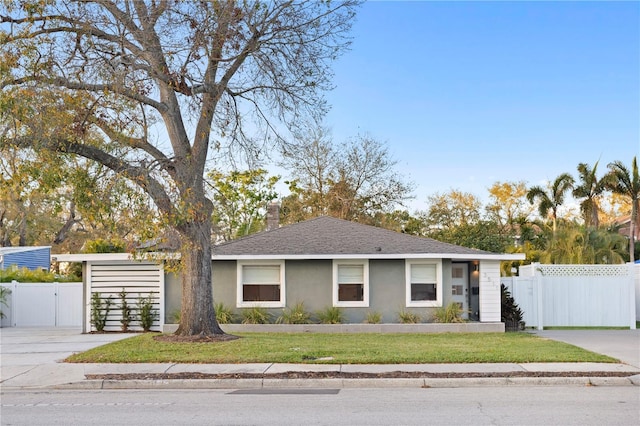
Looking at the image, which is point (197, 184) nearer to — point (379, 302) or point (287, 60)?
point (287, 60)

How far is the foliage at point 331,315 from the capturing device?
21.8m

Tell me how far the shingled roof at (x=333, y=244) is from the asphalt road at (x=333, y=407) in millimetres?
9776

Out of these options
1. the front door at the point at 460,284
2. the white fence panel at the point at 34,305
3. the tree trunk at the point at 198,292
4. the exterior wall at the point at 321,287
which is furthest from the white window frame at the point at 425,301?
the white fence panel at the point at 34,305

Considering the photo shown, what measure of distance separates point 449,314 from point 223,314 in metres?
7.16

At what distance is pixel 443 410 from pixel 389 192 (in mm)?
32149

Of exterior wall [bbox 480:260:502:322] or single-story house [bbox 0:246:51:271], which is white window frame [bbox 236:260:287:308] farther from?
single-story house [bbox 0:246:51:271]

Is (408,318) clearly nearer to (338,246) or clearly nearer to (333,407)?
(338,246)

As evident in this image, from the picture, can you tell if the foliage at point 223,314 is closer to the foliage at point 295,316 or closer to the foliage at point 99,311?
the foliage at point 295,316

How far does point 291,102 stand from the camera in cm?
1925

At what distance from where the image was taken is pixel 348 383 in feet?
41.4

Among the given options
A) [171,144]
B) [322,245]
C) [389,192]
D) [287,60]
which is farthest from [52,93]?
[389,192]

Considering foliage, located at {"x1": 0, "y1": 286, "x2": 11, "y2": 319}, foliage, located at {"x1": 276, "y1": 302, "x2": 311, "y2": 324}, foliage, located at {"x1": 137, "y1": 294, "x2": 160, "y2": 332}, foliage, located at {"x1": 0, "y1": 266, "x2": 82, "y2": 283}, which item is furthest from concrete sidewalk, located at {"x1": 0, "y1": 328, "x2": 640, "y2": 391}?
foliage, located at {"x1": 0, "y1": 266, "x2": 82, "y2": 283}

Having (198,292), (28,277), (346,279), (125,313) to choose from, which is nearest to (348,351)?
(198,292)

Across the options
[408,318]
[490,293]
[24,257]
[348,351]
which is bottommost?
[348,351]
